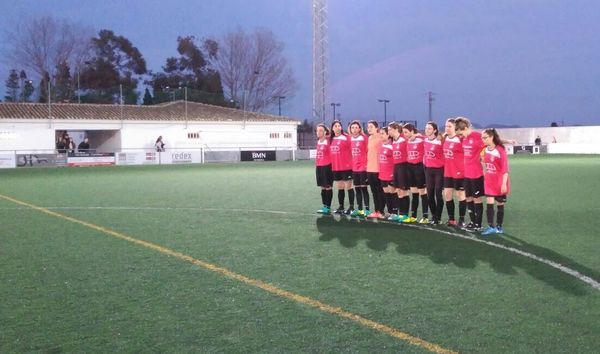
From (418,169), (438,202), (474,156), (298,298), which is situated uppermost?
(474,156)

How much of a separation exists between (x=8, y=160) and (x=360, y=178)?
2669cm

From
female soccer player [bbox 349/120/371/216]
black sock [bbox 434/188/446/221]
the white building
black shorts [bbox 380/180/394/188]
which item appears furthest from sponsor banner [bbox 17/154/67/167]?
black sock [bbox 434/188/446/221]

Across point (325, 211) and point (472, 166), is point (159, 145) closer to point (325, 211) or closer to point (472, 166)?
point (325, 211)

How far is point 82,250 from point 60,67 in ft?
161

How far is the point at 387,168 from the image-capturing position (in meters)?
9.78

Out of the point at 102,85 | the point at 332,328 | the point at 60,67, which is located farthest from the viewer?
the point at 102,85

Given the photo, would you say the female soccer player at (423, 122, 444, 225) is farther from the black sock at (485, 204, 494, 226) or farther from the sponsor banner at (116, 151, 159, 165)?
the sponsor banner at (116, 151, 159, 165)

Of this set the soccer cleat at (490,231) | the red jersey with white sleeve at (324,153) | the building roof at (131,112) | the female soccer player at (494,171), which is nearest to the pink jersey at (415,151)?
the female soccer player at (494,171)

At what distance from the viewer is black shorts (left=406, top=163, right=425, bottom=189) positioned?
9.39 m

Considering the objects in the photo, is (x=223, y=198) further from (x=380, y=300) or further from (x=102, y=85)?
(x=102, y=85)

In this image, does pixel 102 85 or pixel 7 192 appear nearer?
pixel 7 192

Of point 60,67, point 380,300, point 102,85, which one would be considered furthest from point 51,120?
point 380,300

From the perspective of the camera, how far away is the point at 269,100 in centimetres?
6247

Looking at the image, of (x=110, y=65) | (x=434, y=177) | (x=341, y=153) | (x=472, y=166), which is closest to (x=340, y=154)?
(x=341, y=153)
